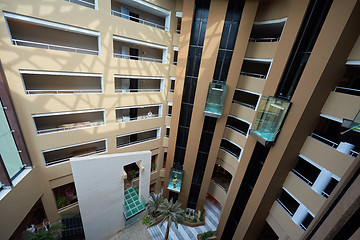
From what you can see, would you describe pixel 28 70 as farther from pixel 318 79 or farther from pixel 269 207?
pixel 269 207

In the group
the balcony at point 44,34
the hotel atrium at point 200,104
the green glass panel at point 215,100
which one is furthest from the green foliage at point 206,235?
the balcony at point 44,34

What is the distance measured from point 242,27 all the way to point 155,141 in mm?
11716

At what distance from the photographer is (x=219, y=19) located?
34.1ft

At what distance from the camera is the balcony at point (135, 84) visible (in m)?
12.7

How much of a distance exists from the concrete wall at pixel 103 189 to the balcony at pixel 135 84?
18.5 ft

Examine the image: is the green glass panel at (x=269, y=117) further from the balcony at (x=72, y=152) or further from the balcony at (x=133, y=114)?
the balcony at (x=72, y=152)

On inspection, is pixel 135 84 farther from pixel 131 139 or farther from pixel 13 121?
pixel 13 121

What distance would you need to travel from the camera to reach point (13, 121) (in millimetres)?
8070

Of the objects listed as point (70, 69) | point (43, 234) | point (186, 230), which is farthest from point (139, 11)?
point (186, 230)

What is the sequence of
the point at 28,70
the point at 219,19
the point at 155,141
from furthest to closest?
the point at 155,141 < the point at 219,19 < the point at 28,70

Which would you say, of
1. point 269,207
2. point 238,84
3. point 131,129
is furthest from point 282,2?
point 131,129

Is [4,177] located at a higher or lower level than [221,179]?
higher

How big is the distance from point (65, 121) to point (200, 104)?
10.3m

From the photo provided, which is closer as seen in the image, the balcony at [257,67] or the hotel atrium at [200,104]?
the hotel atrium at [200,104]
